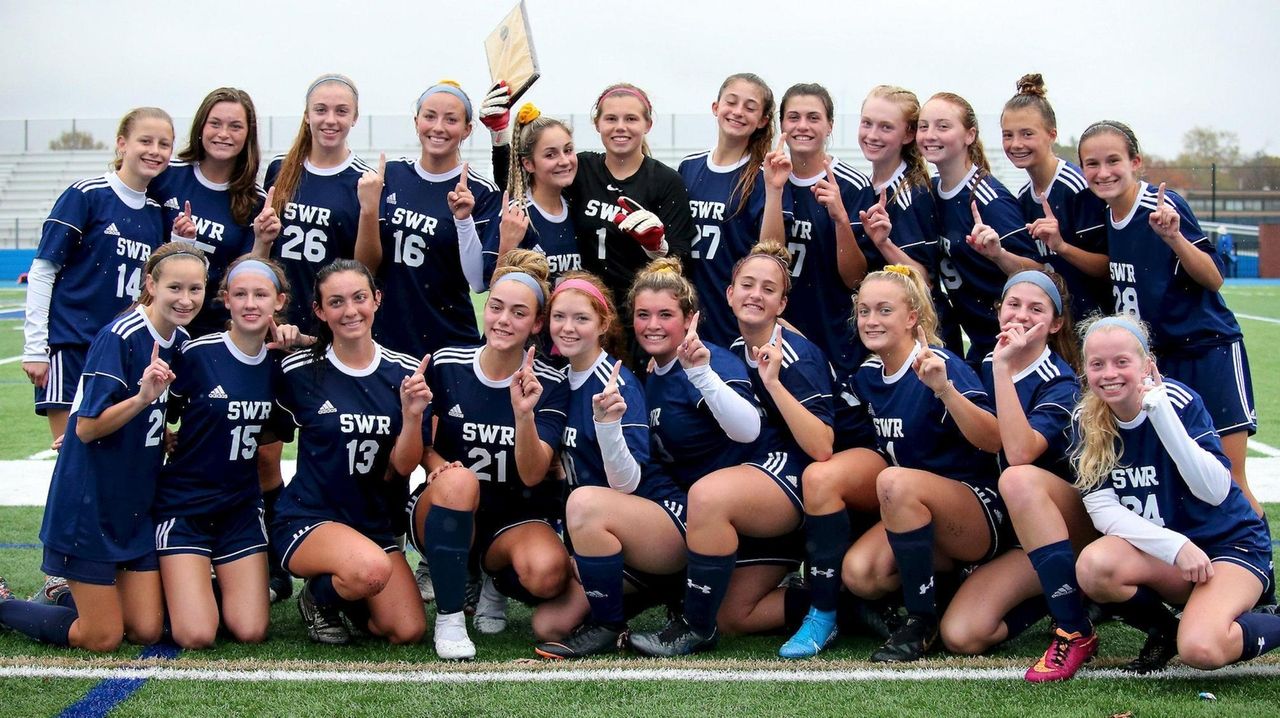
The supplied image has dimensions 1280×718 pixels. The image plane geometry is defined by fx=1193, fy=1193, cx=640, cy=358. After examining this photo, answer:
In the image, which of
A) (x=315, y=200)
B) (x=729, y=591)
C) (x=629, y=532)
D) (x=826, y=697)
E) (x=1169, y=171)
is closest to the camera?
(x=826, y=697)

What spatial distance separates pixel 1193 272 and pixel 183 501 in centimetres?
342

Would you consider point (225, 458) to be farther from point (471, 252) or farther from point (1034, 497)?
point (1034, 497)

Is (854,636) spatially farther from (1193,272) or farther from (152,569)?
(152,569)

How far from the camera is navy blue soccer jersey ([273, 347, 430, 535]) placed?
392 cm

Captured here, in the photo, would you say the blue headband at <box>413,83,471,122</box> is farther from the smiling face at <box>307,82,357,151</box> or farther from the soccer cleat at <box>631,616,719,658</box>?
the soccer cleat at <box>631,616,719,658</box>

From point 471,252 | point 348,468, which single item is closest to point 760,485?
point 348,468

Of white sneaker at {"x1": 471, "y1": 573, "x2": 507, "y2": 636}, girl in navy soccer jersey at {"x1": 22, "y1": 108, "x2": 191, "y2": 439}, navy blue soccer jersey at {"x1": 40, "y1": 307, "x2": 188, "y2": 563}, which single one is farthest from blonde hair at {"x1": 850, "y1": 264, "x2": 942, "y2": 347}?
girl in navy soccer jersey at {"x1": 22, "y1": 108, "x2": 191, "y2": 439}

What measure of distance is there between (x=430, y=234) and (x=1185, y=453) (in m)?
2.74

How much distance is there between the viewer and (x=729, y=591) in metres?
3.97

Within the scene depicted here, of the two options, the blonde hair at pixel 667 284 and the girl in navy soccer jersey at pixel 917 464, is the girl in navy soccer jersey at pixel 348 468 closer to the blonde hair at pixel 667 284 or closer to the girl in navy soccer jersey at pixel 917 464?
the blonde hair at pixel 667 284

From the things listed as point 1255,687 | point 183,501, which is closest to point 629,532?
point 183,501

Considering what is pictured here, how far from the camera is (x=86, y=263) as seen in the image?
4340 mm

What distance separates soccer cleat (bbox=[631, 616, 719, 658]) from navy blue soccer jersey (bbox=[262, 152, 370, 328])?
6.00 feet

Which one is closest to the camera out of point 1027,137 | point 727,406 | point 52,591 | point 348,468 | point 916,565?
point 916,565
